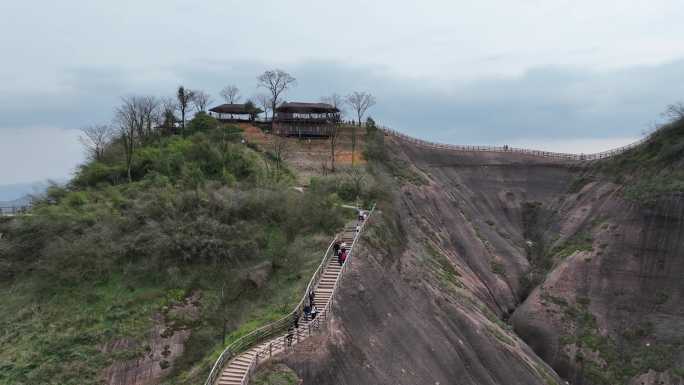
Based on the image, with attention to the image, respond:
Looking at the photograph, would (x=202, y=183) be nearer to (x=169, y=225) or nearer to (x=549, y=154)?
(x=169, y=225)

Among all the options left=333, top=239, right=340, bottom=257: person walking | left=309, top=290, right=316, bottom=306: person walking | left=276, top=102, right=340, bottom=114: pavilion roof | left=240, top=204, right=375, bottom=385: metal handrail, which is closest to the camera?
left=240, top=204, right=375, bottom=385: metal handrail

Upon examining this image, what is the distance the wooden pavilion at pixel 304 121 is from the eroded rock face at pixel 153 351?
141ft

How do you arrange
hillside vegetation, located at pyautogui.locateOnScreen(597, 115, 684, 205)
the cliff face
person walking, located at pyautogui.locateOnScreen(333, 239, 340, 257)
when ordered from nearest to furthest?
the cliff face, person walking, located at pyautogui.locateOnScreen(333, 239, 340, 257), hillside vegetation, located at pyautogui.locateOnScreen(597, 115, 684, 205)

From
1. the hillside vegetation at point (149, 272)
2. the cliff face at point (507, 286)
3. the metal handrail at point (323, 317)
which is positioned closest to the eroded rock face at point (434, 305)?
the cliff face at point (507, 286)

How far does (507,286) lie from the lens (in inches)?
2148

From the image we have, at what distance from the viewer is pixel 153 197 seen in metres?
37.3

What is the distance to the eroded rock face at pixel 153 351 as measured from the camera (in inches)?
1053

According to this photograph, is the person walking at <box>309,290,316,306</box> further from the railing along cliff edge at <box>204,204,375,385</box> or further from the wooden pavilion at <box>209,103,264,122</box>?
the wooden pavilion at <box>209,103,264,122</box>

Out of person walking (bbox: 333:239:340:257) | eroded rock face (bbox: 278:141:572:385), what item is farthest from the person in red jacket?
eroded rock face (bbox: 278:141:572:385)

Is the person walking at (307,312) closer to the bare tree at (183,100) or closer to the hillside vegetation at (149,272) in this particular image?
the hillside vegetation at (149,272)

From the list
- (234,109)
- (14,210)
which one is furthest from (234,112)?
(14,210)

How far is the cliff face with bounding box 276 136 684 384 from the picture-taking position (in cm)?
3070

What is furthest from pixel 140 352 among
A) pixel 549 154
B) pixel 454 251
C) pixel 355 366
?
pixel 549 154

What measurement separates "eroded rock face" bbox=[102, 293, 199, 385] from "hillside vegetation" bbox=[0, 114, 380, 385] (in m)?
0.06
